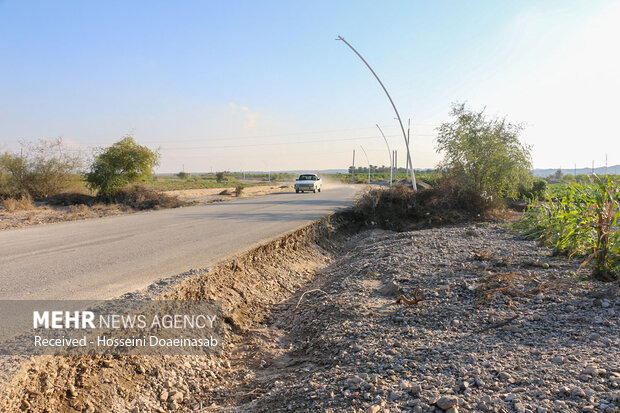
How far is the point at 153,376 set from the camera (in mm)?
3871

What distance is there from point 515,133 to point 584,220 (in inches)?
572

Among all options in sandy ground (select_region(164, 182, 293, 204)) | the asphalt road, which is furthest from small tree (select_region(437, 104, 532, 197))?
sandy ground (select_region(164, 182, 293, 204))

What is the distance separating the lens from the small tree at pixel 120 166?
21203 mm

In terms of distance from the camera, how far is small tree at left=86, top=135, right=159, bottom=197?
21.2 m

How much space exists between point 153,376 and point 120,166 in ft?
67.7

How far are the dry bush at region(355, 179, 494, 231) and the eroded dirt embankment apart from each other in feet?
31.0

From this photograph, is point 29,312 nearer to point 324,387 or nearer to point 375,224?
point 324,387

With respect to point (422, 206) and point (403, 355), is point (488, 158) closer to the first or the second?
point (422, 206)

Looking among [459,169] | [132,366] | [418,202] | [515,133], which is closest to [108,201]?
[418,202]

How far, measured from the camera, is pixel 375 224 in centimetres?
1584

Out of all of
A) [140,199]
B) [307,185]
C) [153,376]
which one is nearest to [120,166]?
[140,199]

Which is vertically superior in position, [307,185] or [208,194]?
[307,185]

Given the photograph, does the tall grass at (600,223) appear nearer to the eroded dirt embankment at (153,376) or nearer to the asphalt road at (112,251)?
the eroded dirt embankment at (153,376)

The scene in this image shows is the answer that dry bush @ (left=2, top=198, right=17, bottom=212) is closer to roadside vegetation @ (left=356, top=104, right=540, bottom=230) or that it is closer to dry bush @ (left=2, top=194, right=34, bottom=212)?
dry bush @ (left=2, top=194, right=34, bottom=212)
